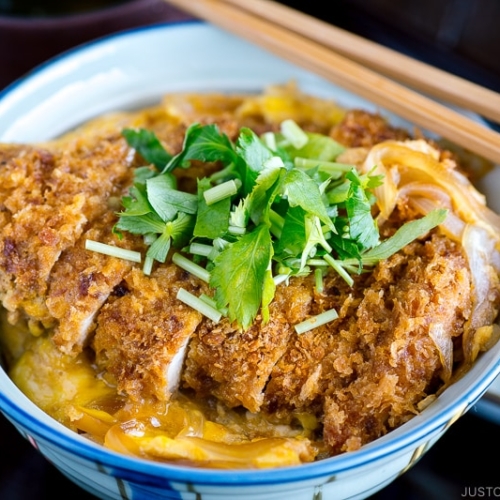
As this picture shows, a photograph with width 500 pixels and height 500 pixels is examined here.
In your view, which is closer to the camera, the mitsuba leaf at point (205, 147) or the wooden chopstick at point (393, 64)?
the mitsuba leaf at point (205, 147)

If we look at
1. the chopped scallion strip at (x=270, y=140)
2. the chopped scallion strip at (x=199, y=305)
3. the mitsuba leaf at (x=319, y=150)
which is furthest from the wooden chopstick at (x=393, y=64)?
the chopped scallion strip at (x=199, y=305)

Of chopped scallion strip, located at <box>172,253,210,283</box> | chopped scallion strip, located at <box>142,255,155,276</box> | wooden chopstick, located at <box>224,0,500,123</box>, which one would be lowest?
chopped scallion strip, located at <box>142,255,155,276</box>

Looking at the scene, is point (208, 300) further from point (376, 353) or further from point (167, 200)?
point (376, 353)

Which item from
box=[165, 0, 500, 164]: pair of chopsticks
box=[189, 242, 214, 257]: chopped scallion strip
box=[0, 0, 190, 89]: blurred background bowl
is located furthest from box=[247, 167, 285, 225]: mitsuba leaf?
box=[0, 0, 190, 89]: blurred background bowl

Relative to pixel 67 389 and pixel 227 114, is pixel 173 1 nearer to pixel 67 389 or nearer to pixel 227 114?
pixel 227 114

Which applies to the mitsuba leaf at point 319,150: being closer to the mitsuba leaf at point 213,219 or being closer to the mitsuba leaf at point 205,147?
the mitsuba leaf at point 205,147

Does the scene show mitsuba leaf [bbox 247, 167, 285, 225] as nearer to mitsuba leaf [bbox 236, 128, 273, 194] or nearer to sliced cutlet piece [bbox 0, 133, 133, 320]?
mitsuba leaf [bbox 236, 128, 273, 194]
